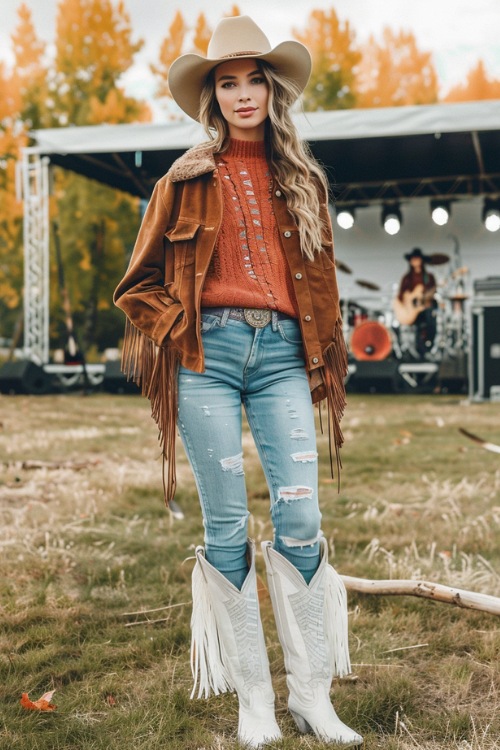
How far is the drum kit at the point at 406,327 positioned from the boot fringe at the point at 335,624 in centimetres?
1206

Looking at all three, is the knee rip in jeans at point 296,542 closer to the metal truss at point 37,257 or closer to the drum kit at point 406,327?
the metal truss at point 37,257

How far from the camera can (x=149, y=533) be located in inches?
160

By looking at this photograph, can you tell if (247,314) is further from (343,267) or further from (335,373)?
(343,267)

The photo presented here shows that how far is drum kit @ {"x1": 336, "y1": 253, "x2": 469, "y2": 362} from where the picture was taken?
1448 centimetres

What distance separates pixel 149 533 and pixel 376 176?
438 inches

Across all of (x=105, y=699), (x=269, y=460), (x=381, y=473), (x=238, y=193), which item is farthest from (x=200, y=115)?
(x=381, y=473)

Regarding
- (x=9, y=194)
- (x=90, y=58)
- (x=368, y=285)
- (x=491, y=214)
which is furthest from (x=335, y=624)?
(x=90, y=58)

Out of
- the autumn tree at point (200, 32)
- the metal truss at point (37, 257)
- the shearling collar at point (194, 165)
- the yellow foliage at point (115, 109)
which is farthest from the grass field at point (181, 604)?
the autumn tree at point (200, 32)

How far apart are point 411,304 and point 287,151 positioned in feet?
42.9

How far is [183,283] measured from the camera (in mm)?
2121

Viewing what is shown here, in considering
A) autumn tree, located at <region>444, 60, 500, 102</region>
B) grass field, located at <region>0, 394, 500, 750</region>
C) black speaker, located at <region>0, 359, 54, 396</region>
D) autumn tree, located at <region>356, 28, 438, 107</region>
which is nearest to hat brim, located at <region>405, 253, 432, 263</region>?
black speaker, located at <region>0, 359, 54, 396</region>

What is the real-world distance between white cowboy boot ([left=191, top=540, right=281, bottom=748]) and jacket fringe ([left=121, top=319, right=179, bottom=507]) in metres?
0.27

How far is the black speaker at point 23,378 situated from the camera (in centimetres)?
1260

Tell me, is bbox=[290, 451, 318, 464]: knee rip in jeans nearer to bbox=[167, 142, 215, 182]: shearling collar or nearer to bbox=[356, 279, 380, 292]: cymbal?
bbox=[167, 142, 215, 182]: shearling collar
